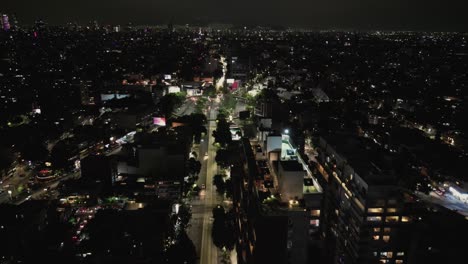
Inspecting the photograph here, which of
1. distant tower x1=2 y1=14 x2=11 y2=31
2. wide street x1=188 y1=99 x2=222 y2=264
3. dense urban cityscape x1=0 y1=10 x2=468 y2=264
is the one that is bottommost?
wide street x1=188 y1=99 x2=222 y2=264

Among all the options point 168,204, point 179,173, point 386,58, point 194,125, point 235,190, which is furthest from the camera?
point 386,58

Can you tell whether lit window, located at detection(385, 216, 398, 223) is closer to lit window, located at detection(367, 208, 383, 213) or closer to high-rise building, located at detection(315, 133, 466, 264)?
high-rise building, located at detection(315, 133, 466, 264)

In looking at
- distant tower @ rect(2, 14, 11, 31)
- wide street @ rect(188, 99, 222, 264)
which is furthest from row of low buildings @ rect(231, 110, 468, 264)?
distant tower @ rect(2, 14, 11, 31)

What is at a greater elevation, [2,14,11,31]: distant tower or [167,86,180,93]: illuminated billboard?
[2,14,11,31]: distant tower

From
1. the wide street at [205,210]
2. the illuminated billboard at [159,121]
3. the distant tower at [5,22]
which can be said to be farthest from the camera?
the distant tower at [5,22]

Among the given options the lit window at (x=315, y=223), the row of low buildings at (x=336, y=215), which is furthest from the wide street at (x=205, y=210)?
the lit window at (x=315, y=223)

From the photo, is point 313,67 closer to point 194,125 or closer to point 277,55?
point 277,55

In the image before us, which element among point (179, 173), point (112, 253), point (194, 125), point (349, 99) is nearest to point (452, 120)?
point (349, 99)

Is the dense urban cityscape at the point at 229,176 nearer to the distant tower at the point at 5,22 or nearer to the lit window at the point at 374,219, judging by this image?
the lit window at the point at 374,219

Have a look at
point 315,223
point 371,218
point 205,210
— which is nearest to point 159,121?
point 205,210
